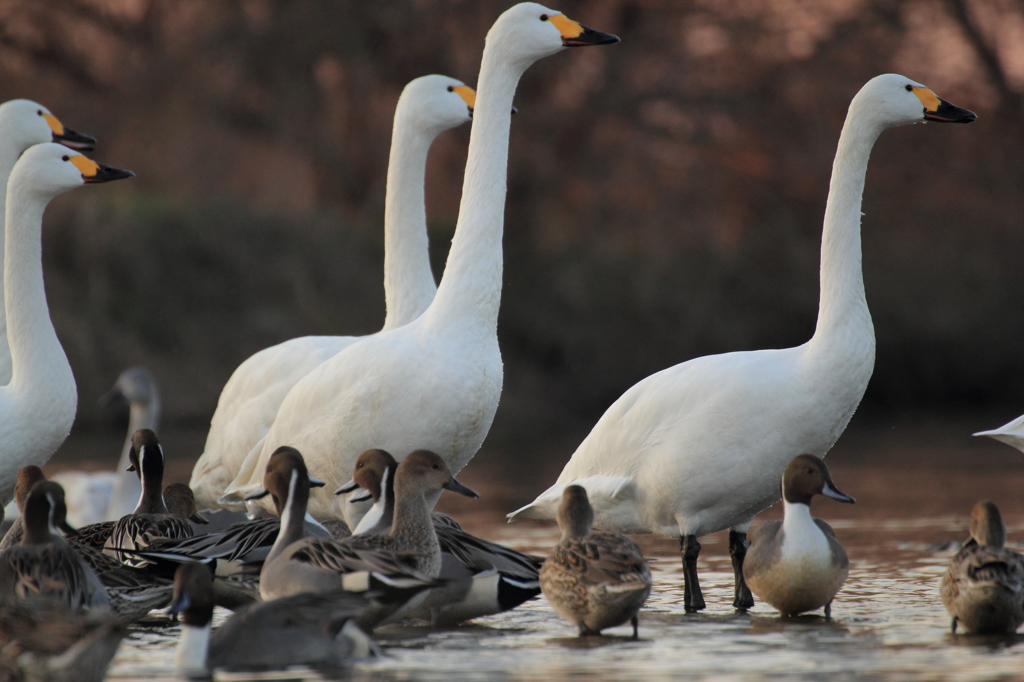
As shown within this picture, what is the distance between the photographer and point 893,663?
486cm

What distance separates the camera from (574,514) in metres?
6.17

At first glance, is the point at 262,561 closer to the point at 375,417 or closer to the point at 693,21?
the point at 375,417

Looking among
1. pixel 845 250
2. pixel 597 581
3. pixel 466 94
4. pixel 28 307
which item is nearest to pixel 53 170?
pixel 28 307

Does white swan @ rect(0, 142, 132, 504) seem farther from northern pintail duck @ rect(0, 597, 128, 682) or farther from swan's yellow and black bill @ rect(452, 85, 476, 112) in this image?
northern pintail duck @ rect(0, 597, 128, 682)

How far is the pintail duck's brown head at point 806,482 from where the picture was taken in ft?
20.0

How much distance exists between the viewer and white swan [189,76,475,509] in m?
8.28

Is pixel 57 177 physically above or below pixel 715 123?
below

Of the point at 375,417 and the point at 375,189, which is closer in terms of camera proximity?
the point at 375,417

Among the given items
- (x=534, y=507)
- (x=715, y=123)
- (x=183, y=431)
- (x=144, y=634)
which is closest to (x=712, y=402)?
(x=534, y=507)

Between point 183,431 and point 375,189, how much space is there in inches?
293

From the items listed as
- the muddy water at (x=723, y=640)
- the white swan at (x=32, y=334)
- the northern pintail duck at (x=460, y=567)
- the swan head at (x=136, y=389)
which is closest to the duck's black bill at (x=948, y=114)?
the muddy water at (x=723, y=640)

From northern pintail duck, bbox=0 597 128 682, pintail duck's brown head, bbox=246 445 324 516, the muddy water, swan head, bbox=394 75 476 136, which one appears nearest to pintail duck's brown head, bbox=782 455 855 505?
the muddy water

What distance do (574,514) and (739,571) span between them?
3.56ft

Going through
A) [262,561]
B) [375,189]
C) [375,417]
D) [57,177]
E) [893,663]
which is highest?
[375,189]
